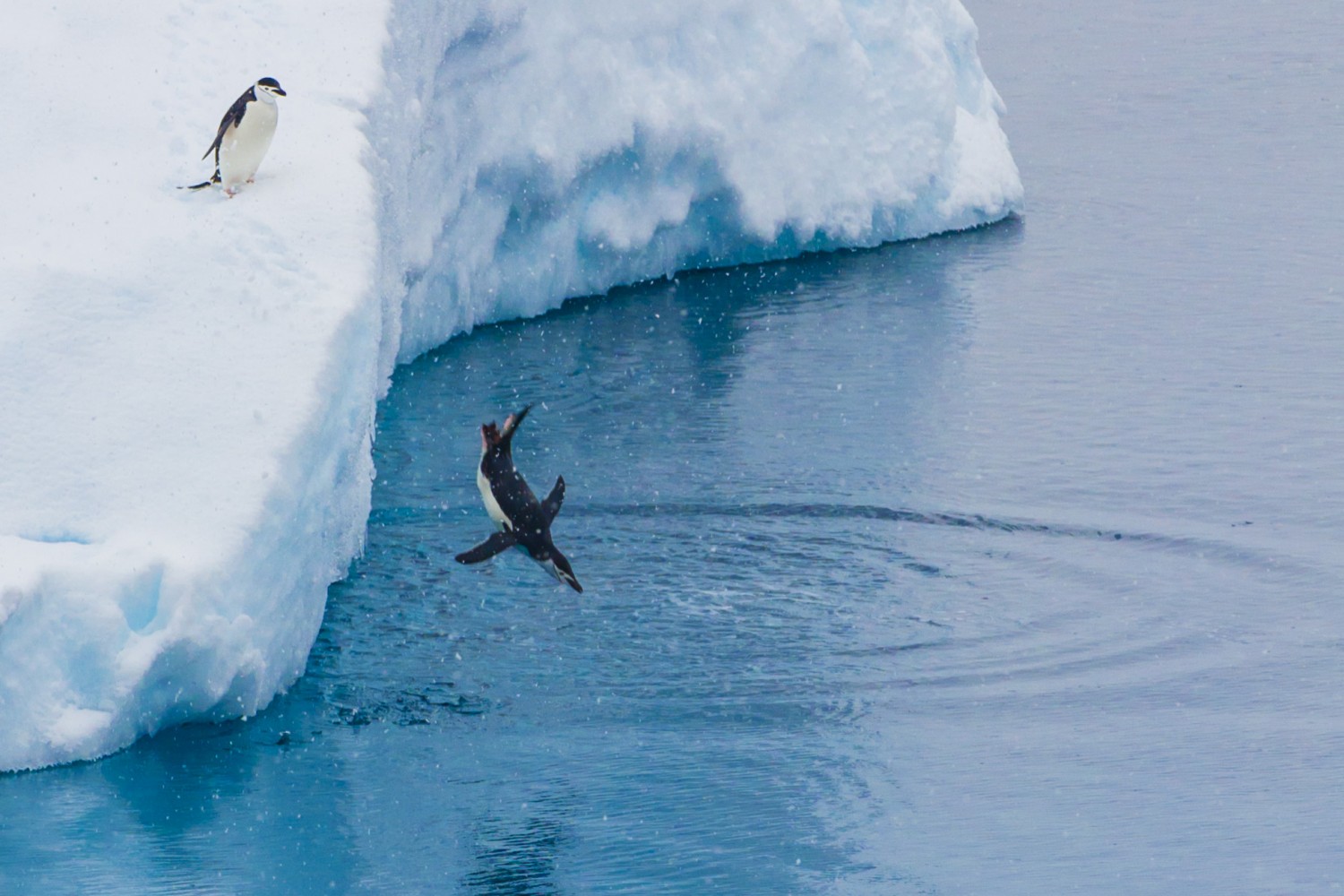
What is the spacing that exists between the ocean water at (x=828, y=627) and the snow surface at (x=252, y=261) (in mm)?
514

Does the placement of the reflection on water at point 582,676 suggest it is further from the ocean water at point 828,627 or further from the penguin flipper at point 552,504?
the penguin flipper at point 552,504

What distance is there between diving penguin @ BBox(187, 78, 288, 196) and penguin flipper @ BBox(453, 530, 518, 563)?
3328 millimetres

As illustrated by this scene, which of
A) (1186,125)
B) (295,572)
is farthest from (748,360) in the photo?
(1186,125)

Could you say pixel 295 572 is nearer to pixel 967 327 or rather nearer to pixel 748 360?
pixel 748 360

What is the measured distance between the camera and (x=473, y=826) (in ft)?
26.5

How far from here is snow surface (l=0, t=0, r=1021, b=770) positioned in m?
8.41

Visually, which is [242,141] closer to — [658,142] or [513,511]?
[513,511]

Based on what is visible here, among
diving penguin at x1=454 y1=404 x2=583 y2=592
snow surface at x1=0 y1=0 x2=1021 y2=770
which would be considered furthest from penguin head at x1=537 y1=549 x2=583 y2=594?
snow surface at x1=0 y1=0 x2=1021 y2=770

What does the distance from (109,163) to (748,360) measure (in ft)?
21.4

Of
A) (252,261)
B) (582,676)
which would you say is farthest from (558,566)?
(252,261)

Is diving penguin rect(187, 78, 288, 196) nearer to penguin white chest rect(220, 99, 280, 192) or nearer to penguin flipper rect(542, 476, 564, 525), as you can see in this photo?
penguin white chest rect(220, 99, 280, 192)

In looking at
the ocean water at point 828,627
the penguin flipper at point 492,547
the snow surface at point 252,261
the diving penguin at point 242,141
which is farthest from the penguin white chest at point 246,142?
the penguin flipper at point 492,547

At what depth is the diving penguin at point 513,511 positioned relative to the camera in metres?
7.80

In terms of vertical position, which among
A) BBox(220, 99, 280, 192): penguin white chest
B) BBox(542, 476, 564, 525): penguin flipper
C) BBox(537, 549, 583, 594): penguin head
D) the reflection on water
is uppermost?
BBox(220, 99, 280, 192): penguin white chest
